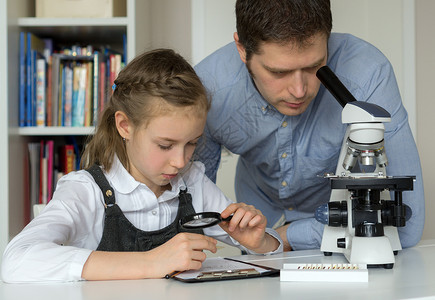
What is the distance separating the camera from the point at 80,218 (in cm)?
126

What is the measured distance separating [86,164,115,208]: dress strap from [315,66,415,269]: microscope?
482 millimetres

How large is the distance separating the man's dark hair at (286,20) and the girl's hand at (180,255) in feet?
1.79

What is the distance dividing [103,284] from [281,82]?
70 centimetres

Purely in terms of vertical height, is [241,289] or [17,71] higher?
[17,71]

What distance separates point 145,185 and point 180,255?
1.31ft

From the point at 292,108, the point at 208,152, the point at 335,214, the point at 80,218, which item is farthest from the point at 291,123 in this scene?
the point at 80,218

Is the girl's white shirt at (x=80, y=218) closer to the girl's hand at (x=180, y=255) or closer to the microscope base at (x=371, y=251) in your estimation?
the girl's hand at (x=180, y=255)

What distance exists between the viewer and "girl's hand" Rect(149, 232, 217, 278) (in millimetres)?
1038

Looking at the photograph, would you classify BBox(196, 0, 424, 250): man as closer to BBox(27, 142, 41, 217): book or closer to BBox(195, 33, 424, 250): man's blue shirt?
BBox(195, 33, 424, 250): man's blue shirt

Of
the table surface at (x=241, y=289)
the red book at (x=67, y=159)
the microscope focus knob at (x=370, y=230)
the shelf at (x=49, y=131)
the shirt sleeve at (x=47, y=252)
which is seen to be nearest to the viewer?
the table surface at (x=241, y=289)

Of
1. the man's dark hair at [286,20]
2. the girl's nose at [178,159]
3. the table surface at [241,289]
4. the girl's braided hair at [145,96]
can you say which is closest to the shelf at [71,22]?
the girl's braided hair at [145,96]

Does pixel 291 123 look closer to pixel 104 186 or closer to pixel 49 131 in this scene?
pixel 104 186

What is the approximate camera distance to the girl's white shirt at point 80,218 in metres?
1.02

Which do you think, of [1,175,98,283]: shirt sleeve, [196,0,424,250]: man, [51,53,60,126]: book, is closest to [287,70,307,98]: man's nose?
[196,0,424,250]: man
